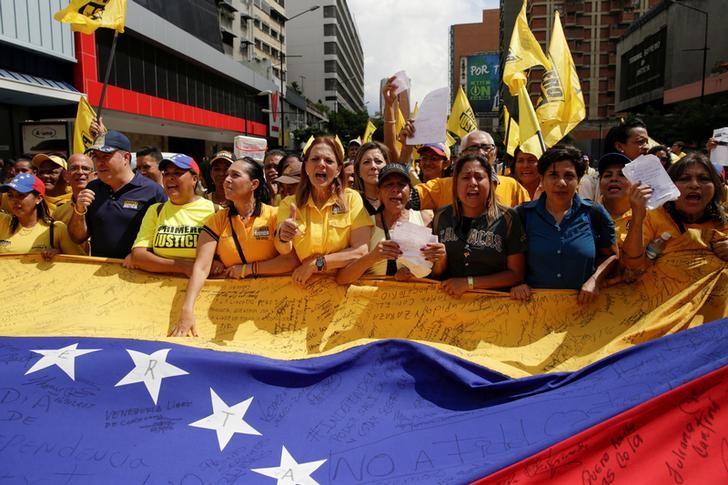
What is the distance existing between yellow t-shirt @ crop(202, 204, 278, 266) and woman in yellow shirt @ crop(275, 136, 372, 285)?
171 mm

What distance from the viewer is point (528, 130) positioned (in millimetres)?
6133

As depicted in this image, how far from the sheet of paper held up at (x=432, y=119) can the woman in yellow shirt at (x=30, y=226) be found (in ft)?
10.3

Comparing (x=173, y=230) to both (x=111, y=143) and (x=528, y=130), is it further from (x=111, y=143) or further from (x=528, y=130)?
(x=528, y=130)

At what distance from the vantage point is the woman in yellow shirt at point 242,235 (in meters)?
3.92

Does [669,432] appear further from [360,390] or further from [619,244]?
[619,244]

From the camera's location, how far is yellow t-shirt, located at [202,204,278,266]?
3.98 m

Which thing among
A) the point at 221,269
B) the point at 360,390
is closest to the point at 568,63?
the point at 221,269

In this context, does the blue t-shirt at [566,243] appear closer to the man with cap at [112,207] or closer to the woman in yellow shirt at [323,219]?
the woman in yellow shirt at [323,219]

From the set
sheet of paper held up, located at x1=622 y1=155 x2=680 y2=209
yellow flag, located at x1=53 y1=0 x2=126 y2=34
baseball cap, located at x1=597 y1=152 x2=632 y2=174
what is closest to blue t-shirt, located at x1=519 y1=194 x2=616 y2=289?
sheet of paper held up, located at x1=622 y1=155 x2=680 y2=209

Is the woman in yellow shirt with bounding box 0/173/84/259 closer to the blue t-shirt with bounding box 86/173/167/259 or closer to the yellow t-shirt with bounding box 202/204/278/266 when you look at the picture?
the blue t-shirt with bounding box 86/173/167/259

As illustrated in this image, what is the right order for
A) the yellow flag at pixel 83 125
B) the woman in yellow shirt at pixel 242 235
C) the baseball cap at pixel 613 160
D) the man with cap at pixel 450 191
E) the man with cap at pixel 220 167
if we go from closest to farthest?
the woman in yellow shirt at pixel 242 235
the baseball cap at pixel 613 160
the man with cap at pixel 450 191
the man with cap at pixel 220 167
the yellow flag at pixel 83 125

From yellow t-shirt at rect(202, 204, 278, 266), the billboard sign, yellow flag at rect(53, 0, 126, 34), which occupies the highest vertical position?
the billboard sign

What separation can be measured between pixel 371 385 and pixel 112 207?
282cm

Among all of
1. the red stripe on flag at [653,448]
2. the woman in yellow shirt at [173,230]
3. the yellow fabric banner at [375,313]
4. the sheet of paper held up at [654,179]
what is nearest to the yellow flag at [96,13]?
the woman in yellow shirt at [173,230]
